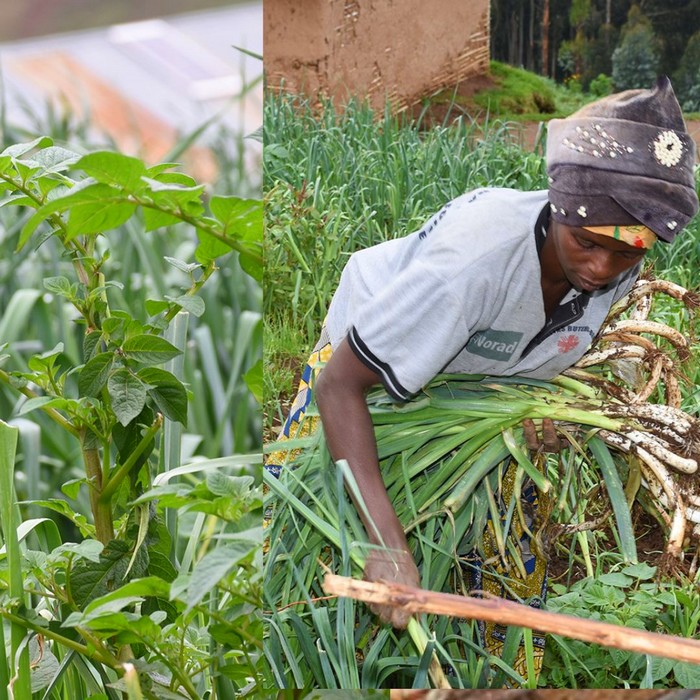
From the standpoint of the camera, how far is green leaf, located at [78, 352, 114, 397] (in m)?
1.23

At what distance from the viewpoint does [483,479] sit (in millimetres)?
1301

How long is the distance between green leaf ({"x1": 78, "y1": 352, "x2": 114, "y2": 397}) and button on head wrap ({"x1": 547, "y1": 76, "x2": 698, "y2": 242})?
0.60 meters

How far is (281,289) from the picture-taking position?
51.1 inches

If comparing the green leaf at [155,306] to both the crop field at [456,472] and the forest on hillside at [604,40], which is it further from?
the forest on hillside at [604,40]

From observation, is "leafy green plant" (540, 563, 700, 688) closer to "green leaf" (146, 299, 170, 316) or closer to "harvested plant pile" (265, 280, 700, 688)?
"harvested plant pile" (265, 280, 700, 688)

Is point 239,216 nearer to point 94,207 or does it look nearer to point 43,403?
point 94,207

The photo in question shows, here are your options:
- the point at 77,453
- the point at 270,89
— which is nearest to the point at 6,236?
the point at 77,453

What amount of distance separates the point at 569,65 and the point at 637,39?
0.30 feet

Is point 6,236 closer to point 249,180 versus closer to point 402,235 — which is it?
point 249,180

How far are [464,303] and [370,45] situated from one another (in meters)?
0.37

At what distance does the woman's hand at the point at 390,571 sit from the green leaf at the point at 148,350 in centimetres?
37

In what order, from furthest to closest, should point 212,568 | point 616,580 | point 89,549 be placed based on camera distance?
point 616,580, point 89,549, point 212,568

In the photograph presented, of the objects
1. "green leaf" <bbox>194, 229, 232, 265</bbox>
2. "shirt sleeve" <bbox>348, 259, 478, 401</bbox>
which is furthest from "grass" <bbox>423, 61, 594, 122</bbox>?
"green leaf" <bbox>194, 229, 232, 265</bbox>

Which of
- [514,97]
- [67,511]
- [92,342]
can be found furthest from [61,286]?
[514,97]
